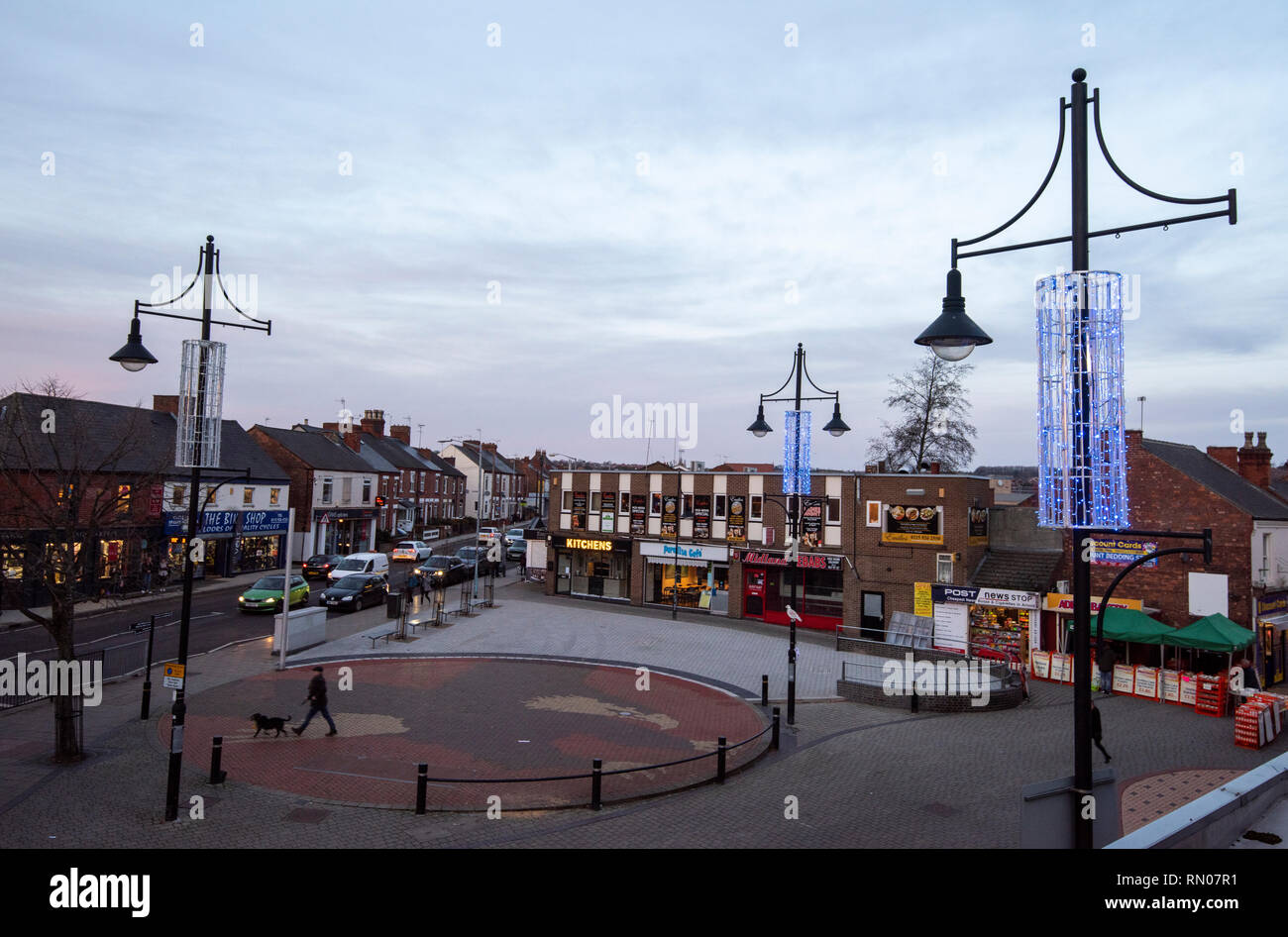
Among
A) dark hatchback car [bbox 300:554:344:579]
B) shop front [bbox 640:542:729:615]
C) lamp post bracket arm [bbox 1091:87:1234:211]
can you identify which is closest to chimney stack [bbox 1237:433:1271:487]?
shop front [bbox 640:542:729:615]

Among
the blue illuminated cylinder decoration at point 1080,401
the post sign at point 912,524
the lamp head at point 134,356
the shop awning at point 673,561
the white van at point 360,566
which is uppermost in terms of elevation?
the lamp head at point 134,356

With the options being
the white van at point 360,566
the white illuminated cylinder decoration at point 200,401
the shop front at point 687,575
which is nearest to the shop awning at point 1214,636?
the shop front at point 687,575

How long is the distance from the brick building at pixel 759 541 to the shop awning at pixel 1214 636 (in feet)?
25.2

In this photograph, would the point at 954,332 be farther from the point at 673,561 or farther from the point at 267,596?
the point at 267,596

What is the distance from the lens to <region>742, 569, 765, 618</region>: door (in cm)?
3275

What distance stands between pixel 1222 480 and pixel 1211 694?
363 inches

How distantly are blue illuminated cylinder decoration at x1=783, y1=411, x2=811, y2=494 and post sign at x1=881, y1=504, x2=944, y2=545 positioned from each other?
10581 millimetres

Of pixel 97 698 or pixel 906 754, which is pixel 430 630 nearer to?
pixel 97 698

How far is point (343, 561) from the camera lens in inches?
1475

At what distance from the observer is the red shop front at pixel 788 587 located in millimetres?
30828

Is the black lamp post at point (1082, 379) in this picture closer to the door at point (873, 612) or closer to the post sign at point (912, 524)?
the post sign at point (912, 524)
